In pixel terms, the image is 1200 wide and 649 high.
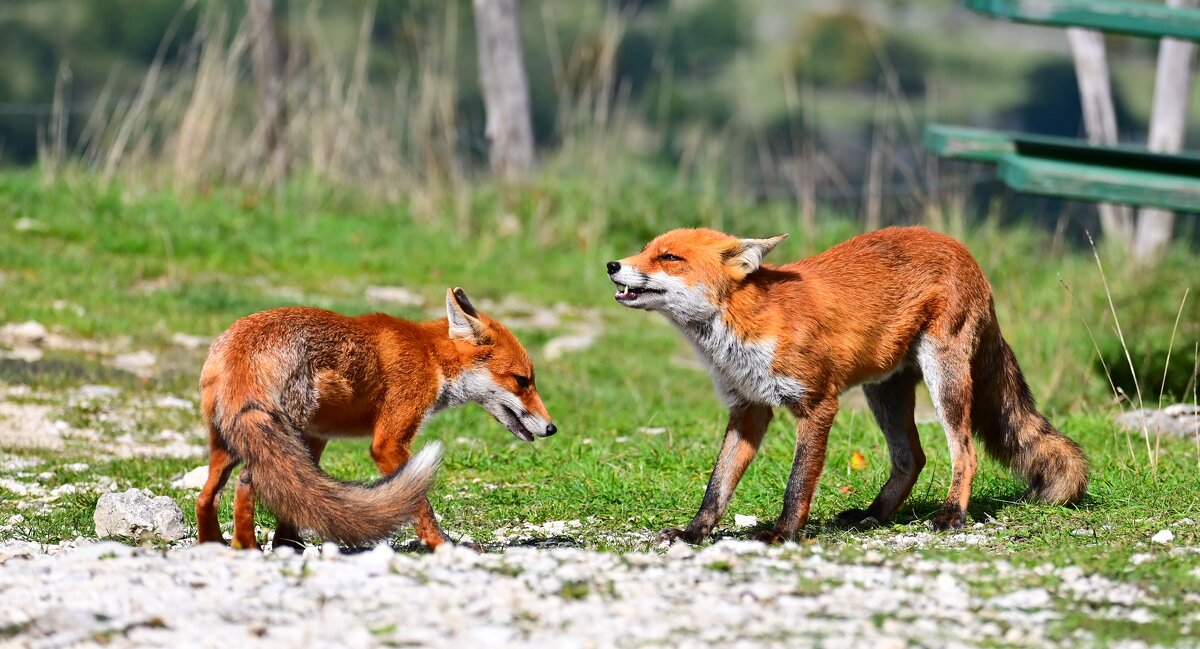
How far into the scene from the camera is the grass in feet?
19.0

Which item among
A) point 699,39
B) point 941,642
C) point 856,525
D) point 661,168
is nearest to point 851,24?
point 699,39

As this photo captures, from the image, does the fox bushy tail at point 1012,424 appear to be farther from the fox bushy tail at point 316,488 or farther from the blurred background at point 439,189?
the blurred background at point 439,189

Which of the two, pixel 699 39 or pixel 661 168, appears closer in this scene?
pixel 661 168

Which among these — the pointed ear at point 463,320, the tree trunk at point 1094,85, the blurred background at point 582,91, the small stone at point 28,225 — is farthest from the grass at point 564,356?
the tree trunk at point 1094,85

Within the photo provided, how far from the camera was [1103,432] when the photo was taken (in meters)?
7.34

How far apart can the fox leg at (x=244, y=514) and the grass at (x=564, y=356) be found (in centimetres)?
107

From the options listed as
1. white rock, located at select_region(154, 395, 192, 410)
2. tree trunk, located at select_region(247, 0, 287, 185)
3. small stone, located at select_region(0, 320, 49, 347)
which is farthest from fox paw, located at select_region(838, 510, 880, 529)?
tree trunk, located at select_region(247, 0, 287, 185)

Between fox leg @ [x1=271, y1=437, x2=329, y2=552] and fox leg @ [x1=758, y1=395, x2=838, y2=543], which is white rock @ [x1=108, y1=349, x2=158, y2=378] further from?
fox leg @ [x1=758, y1=395, x2=838, y2=543]

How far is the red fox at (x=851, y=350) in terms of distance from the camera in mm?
5516

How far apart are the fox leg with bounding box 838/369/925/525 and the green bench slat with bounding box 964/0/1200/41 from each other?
2.86m

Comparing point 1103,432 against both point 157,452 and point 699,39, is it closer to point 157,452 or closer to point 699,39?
point 157,452

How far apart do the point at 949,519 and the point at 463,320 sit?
2195 mm

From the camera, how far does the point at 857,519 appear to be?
19.5ft

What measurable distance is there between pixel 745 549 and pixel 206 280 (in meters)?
7.44
